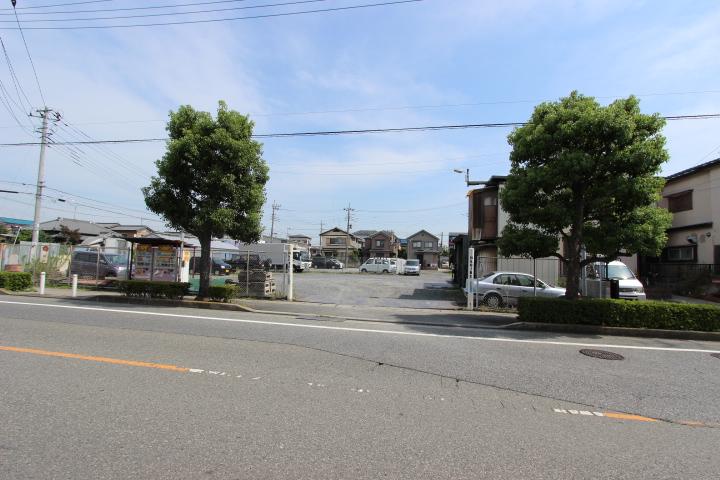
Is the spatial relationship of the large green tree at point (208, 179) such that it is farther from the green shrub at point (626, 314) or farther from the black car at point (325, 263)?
the black car at point (325, 263)

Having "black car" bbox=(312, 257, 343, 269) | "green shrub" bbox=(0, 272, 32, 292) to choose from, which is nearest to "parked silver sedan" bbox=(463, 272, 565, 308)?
"green shrub" bbox=(0, 272, 32, 292)

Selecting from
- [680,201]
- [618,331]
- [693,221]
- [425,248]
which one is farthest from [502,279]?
[425,248]

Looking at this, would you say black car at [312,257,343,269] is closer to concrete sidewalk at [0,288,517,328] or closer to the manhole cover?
concrete sidewalk at [0,288,517,328]

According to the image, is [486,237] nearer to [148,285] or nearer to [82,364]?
[148,285]

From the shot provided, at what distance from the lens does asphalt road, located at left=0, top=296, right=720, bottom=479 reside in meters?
3.44

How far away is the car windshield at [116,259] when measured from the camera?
859 inches

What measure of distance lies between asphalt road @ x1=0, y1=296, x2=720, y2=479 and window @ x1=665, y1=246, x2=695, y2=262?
15265 millimetres

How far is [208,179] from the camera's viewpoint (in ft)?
48.1

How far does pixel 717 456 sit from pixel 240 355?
20.0ft

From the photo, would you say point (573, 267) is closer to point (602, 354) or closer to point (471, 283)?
point (471, 283)

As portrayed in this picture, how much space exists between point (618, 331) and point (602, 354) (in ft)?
11.2

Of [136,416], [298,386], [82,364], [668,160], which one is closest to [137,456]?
[136,416]

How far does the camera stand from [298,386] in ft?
18.0

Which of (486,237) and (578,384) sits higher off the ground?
(486,237)
